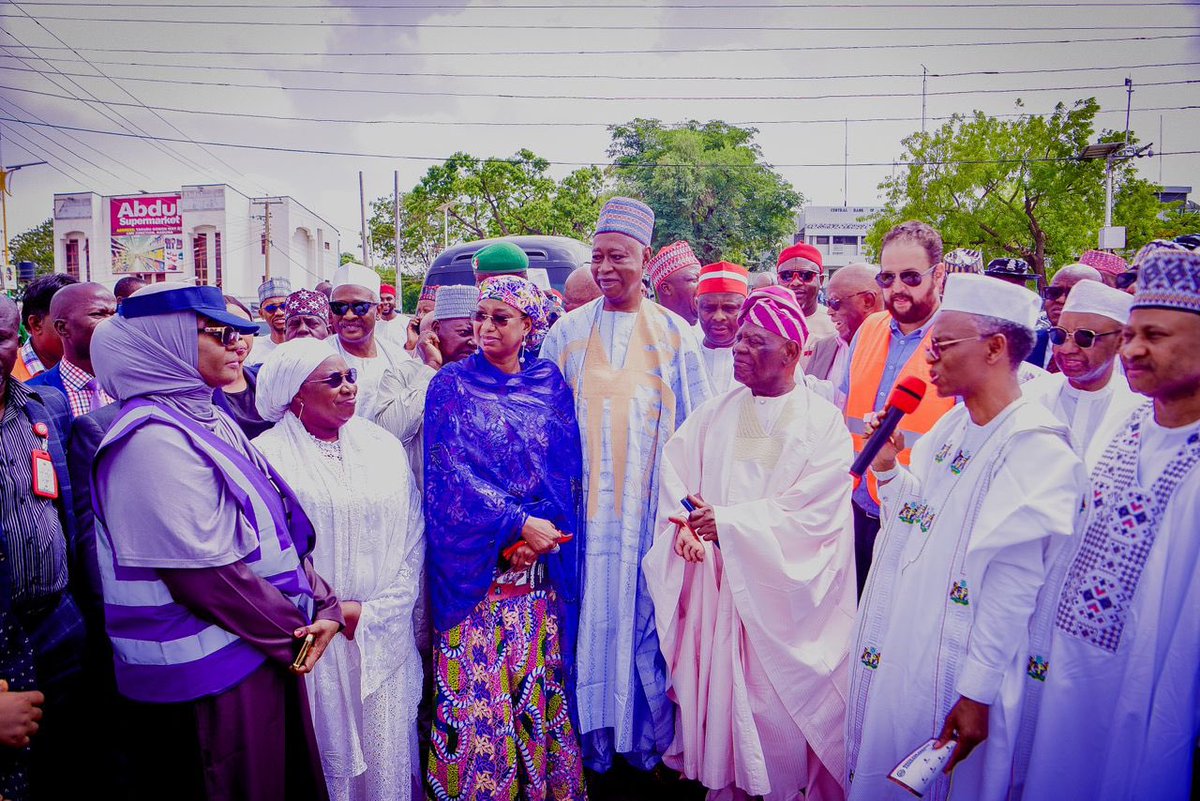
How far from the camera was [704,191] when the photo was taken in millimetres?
31922

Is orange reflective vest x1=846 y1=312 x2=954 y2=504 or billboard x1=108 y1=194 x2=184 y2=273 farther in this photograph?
billboard x1=108 y1=194 x2=184 y2=273

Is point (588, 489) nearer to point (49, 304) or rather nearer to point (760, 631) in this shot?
point (760, 631)

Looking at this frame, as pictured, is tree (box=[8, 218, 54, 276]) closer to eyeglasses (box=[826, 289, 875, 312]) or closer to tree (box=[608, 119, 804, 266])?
tree (box=[608, 119, 804, 266])

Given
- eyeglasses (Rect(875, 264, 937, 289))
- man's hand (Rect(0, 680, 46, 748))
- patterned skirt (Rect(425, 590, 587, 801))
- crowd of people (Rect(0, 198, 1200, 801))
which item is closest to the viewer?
man's hand (Rect(0, 680, 46, 748))

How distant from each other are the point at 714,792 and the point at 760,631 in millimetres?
857

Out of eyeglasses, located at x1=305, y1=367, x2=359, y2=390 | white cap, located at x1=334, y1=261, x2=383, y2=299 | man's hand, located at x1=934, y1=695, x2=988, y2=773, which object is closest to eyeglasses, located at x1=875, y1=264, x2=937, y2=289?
man's hand, located at x1=934, y1=695, x2=988, y2=773

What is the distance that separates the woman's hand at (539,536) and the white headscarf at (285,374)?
1.11 metres

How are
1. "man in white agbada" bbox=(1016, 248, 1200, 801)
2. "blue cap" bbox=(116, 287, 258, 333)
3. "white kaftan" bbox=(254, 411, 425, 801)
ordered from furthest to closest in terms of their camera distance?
"white kaftan" bbox=(254, 411, 425, 801) → "blue cap" bbox=(116, 287, 258, 333) → "man in white agbada" bbox=(1016, 248, 1200, 801)

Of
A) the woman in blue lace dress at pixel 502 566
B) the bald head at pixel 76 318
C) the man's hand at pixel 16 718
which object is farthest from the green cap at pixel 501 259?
the man's hand at pixel 16 718

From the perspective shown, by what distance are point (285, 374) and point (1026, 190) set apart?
89.8 ft

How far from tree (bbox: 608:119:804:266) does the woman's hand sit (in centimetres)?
2812

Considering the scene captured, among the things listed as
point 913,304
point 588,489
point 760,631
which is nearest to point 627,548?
point 588,489

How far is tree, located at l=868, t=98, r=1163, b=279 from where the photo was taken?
23.4 metres

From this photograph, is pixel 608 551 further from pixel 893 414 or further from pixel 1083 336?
pixel 1083 336
